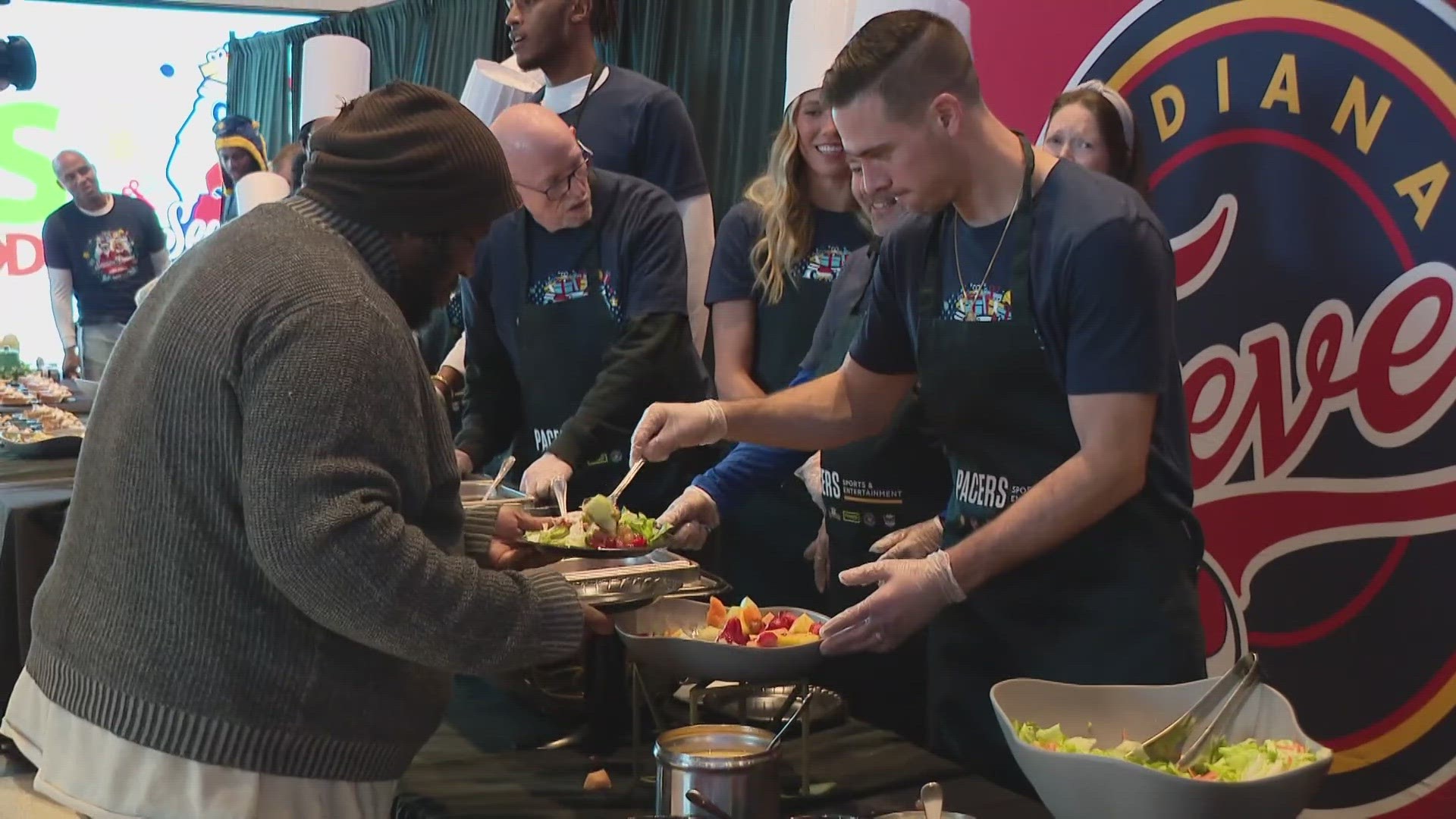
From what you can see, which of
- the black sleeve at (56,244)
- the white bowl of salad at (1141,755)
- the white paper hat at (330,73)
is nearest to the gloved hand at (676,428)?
the white bowl of salad at (1141,755)

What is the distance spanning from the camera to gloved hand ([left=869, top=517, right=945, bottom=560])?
1.95 meters

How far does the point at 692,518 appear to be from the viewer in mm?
2191

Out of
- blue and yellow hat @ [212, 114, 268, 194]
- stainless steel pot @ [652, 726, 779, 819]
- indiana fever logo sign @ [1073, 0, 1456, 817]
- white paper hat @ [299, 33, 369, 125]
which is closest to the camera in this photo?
stainless steel pot @ [652, 726, 779, 819]

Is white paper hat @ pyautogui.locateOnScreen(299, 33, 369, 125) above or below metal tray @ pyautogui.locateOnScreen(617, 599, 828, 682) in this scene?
above

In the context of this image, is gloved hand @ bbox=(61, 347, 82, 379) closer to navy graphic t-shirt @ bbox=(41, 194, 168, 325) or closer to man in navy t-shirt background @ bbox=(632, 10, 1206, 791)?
navy graphic t-shirt @ bbox=(41, 194, 168, 325)

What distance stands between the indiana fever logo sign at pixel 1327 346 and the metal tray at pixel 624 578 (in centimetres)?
129

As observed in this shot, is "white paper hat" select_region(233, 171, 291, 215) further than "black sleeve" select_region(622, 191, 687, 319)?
Yes

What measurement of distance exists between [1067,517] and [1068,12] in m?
1.83

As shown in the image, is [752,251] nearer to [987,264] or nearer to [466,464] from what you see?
[466,464]

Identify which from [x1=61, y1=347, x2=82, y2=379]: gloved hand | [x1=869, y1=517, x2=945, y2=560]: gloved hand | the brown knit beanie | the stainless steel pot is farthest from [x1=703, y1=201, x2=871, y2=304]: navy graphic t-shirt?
[x1=61, y1=347, x2=82, y2=379]: gloved hand

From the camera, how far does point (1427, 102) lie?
2256mm

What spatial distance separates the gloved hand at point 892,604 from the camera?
4.83ft

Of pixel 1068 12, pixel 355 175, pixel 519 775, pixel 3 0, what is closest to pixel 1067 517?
pixel 519 775

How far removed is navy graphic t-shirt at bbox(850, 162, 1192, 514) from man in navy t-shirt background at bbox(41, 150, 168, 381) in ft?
19.3
